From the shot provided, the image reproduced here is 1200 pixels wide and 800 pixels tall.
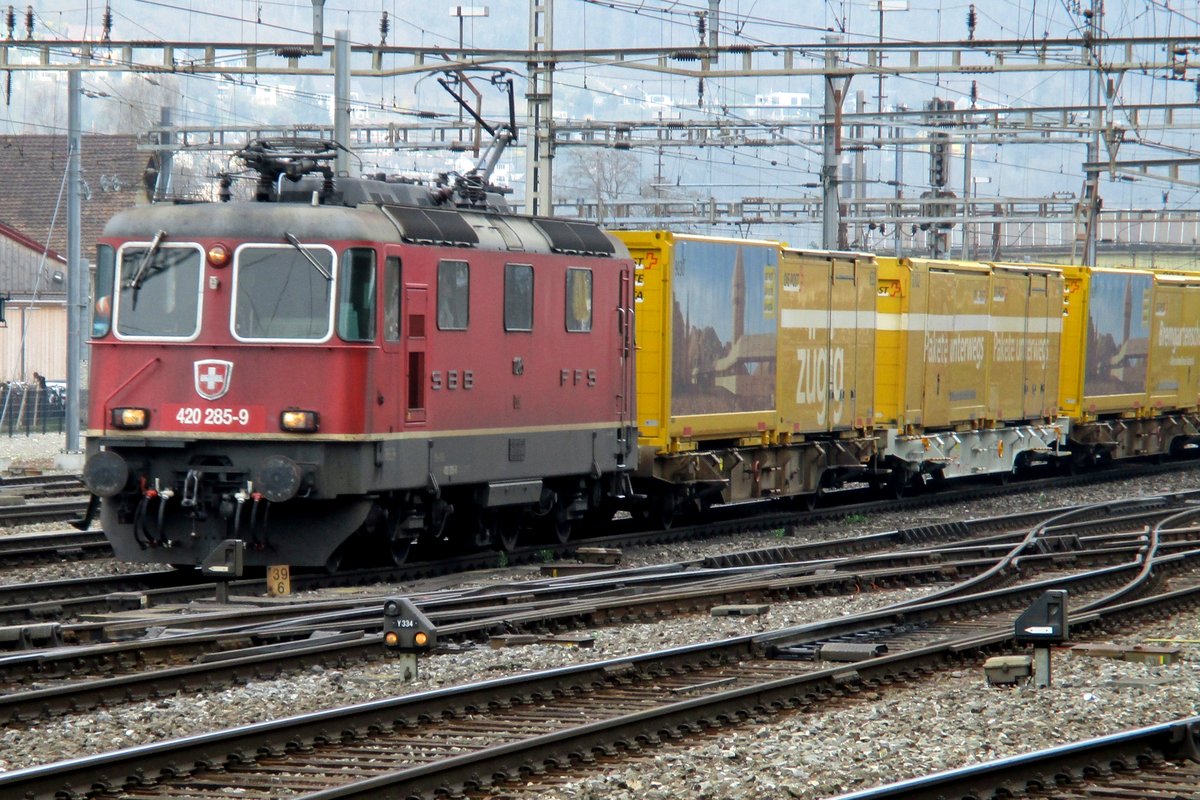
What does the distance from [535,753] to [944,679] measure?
3671mm

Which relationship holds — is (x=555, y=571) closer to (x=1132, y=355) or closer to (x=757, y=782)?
(x=757, y=782)

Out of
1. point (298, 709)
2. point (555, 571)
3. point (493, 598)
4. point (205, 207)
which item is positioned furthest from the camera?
point (555, 571)

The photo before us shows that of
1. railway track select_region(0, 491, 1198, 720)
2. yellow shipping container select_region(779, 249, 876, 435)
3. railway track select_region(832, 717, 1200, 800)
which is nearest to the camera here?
railway track select_region(832, 717, 1200, 800)

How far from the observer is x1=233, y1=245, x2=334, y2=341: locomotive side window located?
48.3 ft

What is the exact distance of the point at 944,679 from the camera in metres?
11.2

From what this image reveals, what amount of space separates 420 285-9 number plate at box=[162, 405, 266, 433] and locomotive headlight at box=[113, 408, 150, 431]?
160mm

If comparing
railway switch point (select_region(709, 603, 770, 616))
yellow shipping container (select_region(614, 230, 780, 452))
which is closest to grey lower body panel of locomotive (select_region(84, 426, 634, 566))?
railway switch point (select_region(709, 603, 770, 616))

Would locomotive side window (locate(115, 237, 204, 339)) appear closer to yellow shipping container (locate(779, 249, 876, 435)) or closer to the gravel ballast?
the gravel ballast

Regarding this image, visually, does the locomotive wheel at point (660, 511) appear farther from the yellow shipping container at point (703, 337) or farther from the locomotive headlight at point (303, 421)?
the locomotive headlight at point (303, 421)

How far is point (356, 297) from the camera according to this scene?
48.3 ft

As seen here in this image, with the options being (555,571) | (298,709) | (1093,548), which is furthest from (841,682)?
(1093,548)

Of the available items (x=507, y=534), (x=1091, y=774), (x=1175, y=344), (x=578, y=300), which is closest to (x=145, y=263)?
(x=578, y=300)

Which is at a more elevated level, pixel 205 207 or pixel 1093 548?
pixel 205 207

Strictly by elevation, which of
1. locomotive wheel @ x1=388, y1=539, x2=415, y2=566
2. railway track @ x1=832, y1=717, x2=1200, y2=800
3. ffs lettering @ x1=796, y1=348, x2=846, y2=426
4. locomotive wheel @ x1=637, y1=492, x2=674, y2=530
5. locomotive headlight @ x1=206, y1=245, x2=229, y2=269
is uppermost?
locomotive headlight @ x1=206, y1=245, x2=229, y2=269
